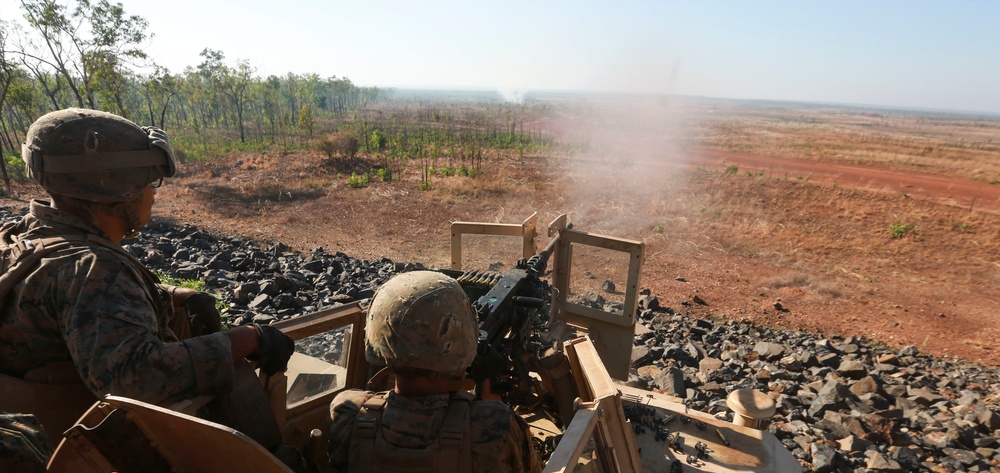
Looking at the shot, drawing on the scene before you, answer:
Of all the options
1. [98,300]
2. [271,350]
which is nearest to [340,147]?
[271,350]

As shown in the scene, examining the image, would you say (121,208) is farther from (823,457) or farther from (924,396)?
(924,396)

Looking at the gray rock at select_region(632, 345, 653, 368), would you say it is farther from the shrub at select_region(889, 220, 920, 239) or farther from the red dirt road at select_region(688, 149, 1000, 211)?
the red dirt road at select_region(688, 149, 1000, 211)

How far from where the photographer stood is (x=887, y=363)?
7840 millimetres

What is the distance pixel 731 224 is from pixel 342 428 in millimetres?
17231

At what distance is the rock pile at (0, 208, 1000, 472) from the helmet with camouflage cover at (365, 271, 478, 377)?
119 inches

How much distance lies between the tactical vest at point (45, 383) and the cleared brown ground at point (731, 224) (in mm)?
5843

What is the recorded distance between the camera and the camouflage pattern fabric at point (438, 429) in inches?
75.0

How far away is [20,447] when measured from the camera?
1465 millimetres

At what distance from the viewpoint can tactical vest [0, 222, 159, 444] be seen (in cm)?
195

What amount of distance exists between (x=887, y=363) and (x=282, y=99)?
4527 inches

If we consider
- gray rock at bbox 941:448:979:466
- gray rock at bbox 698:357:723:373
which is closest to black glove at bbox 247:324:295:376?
gray rock at bbox 698:357:723:373

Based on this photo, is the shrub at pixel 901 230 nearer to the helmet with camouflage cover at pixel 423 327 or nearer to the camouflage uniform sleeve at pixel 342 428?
the helmet with camouflage cover at pixel 423 327

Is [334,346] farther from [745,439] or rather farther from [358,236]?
[358,236]

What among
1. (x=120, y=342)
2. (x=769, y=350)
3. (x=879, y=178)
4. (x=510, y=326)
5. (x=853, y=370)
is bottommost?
(x=769, y=350)
